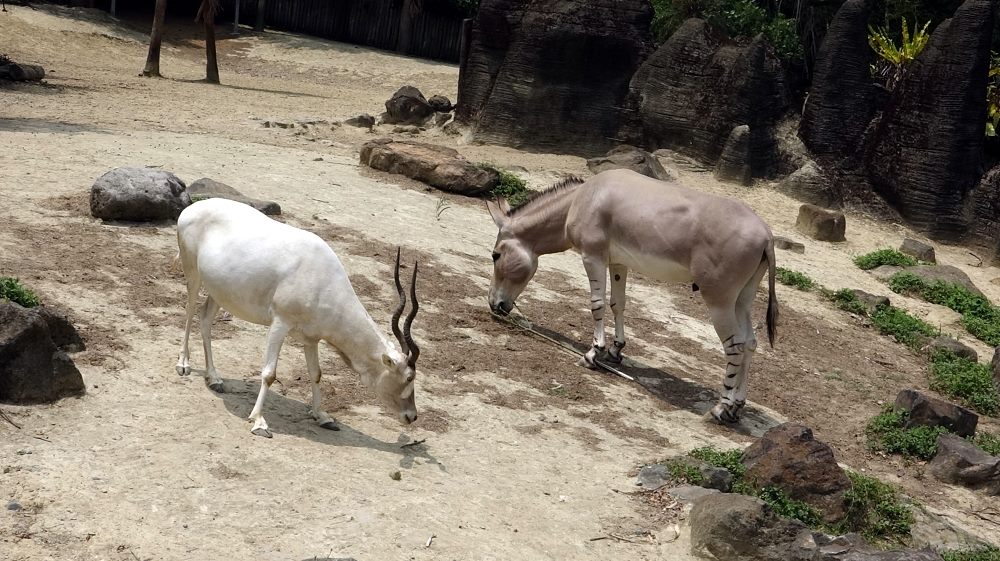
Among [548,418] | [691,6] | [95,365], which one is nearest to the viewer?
[95,365]

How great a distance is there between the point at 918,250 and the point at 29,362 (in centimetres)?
1437

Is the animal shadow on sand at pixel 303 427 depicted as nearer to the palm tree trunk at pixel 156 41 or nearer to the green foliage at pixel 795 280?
the green foliage at pixel 795 280

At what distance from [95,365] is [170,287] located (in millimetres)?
2012

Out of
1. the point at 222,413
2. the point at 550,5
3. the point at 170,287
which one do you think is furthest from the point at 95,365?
the point at 550,5

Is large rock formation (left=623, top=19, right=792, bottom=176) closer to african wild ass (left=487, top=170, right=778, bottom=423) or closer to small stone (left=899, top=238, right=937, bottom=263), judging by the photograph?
small stone (left=899, top=238, right=937, bottom=263)

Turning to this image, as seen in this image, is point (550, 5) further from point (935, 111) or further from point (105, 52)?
point (105, 52)

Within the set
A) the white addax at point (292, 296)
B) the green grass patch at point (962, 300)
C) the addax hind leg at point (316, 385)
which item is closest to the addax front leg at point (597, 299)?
the white addax at point (292, 296)

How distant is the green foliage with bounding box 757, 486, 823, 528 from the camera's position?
302 inches

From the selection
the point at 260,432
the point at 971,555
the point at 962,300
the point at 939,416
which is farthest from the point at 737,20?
the point at 260,432

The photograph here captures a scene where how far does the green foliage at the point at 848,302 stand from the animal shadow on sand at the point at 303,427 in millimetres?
8384

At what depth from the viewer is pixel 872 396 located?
11305mm

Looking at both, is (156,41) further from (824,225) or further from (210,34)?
(824,225)

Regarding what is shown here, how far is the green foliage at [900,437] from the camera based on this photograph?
969cm

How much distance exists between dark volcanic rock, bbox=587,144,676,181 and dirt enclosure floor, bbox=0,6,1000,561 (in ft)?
4.48
